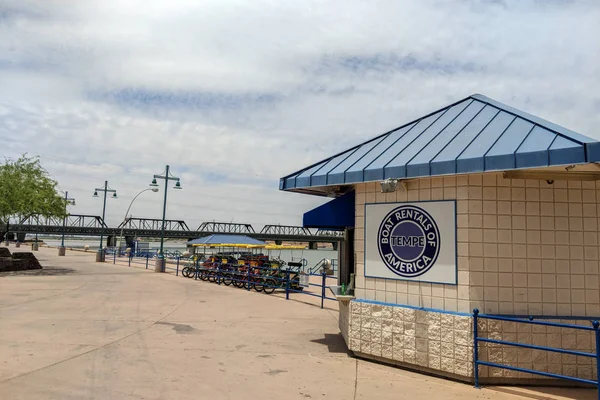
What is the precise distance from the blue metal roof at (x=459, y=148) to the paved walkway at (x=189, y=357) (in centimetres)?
300

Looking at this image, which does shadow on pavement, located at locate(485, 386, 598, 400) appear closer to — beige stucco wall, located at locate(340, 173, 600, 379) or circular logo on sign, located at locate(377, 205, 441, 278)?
beige stucco wall, located at locate(340, 173, 600, 379)

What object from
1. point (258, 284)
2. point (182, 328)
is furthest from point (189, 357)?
point (258, 284)

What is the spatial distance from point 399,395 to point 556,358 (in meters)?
2.23

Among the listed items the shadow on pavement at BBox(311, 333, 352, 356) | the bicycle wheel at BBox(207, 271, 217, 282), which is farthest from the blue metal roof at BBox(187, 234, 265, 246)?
the shadow on pavement at BBox(311, 333, 352, 356)

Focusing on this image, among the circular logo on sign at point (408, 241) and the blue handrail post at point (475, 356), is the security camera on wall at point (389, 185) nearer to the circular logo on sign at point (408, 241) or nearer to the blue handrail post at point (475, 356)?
the circular logo on sign at point (408, 241)

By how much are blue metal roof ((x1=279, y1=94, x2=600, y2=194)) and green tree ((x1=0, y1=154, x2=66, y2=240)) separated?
19110mm

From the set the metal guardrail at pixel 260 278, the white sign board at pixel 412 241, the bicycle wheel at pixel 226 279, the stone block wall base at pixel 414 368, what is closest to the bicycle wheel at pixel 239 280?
the metal guardrail at pixel 260 278

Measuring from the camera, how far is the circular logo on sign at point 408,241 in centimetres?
678

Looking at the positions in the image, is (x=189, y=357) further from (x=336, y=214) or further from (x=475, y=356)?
(x=475, y=356)

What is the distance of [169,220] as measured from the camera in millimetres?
113125

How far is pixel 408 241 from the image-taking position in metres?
7.05

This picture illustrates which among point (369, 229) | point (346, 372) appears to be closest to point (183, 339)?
point (346, 372)

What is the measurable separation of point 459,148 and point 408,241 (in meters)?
1.60

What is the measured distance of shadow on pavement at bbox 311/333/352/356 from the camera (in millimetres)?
8362
